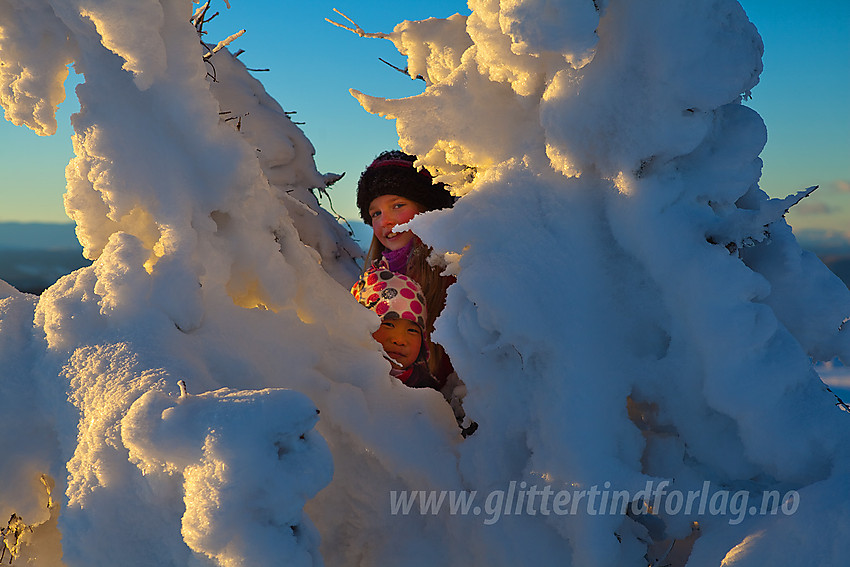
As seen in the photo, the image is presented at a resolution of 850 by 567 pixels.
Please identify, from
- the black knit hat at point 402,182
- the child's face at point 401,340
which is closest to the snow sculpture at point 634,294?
the child's face at point 401,340

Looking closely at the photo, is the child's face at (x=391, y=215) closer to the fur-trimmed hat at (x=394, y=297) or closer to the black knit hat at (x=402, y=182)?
the black knit hat at (x=402, y=182)

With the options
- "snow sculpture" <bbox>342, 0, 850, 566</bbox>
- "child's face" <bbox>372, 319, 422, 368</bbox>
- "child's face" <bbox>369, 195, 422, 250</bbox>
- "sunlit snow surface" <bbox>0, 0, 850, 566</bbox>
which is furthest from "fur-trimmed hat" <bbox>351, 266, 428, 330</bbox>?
"snow sculpture" <bbox>342, 0, 850, 566</bbox>

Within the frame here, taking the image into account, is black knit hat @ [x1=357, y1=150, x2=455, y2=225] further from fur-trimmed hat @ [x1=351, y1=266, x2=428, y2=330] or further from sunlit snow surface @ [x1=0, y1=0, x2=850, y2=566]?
sunlit snow surface @ [x1=0, y1=0, x2=850, y2=566]

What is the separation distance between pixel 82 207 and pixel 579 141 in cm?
137

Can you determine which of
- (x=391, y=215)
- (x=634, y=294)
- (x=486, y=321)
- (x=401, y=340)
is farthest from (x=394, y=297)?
(x=634, y=294)

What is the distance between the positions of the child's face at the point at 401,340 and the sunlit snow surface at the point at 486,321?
0.65m

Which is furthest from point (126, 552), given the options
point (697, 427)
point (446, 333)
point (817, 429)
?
point (817, 429)

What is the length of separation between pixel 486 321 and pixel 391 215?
1616 millimetres

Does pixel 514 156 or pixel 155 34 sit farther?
pixel 514 156

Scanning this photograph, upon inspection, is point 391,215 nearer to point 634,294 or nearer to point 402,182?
point 402,182

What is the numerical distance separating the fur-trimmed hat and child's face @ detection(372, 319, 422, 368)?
29 millimetres

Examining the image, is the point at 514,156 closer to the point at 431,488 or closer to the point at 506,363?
the point at 506,363

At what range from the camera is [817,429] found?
1.36m

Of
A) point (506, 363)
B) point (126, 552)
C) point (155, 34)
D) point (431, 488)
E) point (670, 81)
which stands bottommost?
point (126, 552)
